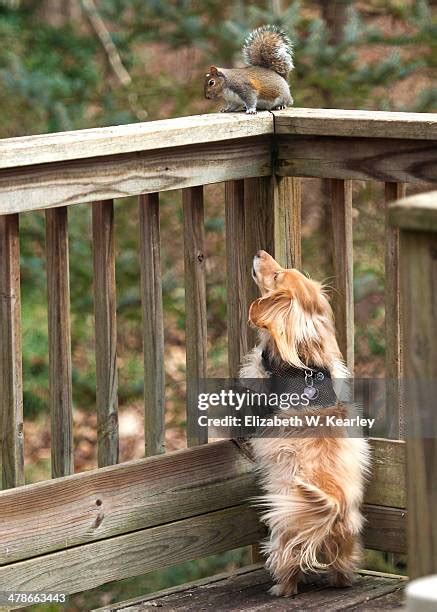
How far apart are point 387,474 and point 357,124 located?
96 cm

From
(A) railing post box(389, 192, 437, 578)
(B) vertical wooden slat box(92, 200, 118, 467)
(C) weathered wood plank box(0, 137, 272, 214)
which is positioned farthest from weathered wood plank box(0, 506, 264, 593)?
(A) railing post box(389, 192, 437, 578)

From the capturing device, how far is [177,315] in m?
5.95

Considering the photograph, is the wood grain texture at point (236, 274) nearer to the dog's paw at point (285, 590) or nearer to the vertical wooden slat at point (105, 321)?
the vertical wooden slat at point (105, 321)

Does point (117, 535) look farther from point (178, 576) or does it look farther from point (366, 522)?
point (178, 576)

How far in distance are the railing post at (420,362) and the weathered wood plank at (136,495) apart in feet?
4.01

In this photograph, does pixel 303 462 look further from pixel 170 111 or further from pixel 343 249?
pixel 170 111

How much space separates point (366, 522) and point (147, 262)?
97 centimetres

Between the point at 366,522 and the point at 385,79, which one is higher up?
the point at 385,79

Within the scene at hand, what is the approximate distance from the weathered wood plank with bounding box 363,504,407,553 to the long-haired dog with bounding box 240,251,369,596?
13 centimetres

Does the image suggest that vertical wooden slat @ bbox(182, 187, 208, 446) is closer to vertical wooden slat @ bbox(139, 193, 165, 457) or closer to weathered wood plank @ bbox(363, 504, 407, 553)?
vertical wooden slat @ bbox(139, 193, 165, 457)

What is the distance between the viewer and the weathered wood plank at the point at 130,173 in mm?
2771

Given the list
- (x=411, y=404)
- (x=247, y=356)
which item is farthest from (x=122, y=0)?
(x=411, y=404)

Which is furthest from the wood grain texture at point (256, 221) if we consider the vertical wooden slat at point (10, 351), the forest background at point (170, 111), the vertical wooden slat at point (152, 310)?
the forest background at point (170, 111)

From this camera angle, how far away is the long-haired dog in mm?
3121
